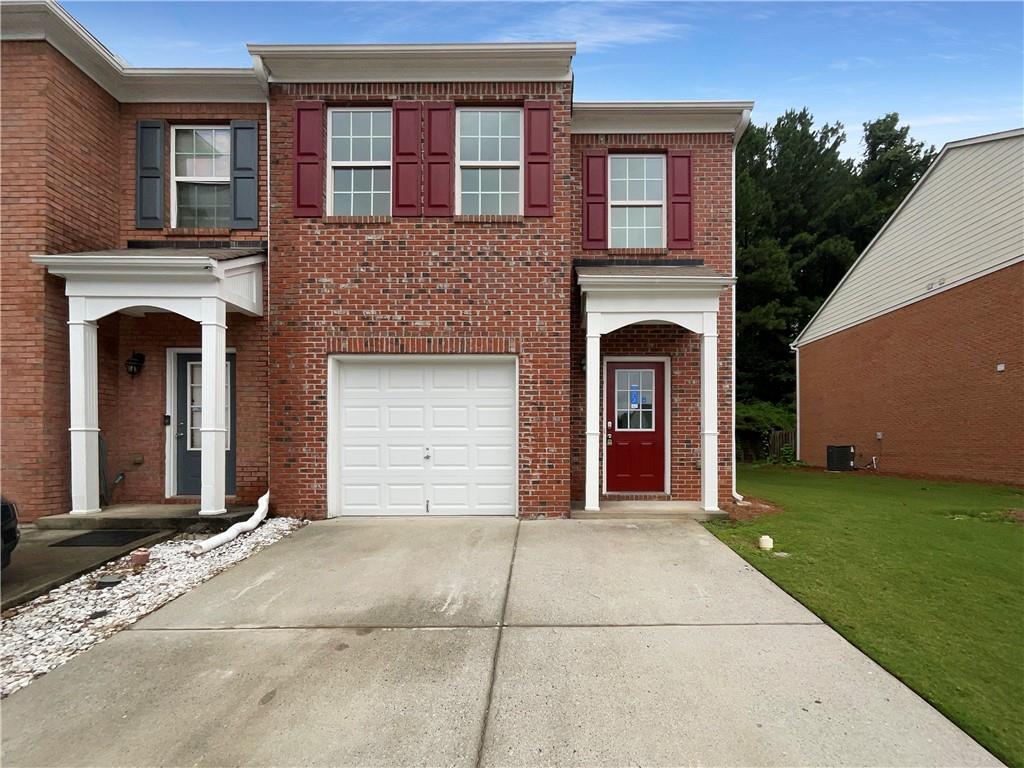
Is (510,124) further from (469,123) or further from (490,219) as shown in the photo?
(490,219)

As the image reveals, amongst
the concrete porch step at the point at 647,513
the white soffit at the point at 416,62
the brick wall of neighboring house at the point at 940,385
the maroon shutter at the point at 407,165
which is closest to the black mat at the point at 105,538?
the maroon shutter at the point at 407,165

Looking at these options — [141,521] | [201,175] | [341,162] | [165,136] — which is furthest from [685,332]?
[165,136]

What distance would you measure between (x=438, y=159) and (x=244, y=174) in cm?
300

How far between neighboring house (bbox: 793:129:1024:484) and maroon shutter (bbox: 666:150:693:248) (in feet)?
29.0

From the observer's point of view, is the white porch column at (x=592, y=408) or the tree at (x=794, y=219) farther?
the tree at (x=794, y=219)

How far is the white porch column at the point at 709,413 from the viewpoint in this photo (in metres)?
6.98

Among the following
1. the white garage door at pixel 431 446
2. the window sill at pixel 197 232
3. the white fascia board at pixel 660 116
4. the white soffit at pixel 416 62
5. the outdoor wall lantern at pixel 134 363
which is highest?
the white soffit at pixel 416 62

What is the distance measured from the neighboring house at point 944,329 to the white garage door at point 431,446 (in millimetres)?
11897

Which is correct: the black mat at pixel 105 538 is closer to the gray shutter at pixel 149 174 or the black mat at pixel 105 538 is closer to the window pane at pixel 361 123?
the gray shutter at pixel 149 174

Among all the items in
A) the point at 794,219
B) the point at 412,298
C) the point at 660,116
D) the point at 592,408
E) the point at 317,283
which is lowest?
the point at 592,408

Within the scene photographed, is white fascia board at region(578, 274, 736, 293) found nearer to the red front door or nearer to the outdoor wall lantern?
the red front door

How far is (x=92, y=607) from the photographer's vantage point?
414cm

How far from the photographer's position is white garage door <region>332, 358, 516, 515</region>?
7.07m

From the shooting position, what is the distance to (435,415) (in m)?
7.09
